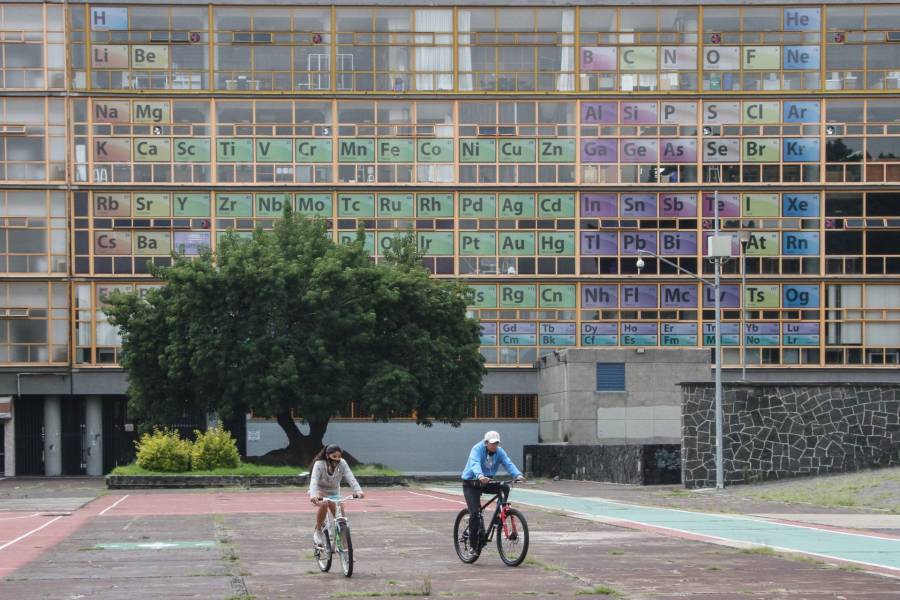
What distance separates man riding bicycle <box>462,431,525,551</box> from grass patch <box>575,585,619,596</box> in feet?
8.97

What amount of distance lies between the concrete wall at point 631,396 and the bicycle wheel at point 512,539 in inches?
1616

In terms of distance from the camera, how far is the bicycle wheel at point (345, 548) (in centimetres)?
1731

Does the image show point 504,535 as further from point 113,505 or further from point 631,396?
point 631,396

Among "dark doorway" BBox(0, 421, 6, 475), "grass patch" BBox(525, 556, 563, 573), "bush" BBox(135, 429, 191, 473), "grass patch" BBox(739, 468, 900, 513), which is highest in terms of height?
"grass patch" BBox(525, 556, 563, 573)

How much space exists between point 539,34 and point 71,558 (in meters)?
50.4

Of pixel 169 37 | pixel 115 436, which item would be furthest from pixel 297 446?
pixel 169 37

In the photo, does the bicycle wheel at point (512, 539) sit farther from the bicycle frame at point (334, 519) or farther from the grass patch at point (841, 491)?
the grass patch at point (841, 491)

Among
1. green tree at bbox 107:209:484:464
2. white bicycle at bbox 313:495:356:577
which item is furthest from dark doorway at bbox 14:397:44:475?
white bicycle at bbox 313:495:356:577

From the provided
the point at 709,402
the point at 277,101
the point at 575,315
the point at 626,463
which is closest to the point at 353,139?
the point at 277,101

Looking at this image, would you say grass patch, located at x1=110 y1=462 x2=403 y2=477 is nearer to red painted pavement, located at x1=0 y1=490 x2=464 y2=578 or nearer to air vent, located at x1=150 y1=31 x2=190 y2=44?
red painted pavement, located at x1=0 y1=490 x2=464 y2=578

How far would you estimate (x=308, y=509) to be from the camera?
33375 mm

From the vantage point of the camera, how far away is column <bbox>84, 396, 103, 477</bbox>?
68.6 m

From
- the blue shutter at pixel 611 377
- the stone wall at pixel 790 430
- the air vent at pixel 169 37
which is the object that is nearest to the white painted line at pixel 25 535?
the stone wall at pixel 790 430

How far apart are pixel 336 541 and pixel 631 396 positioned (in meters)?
43.0
